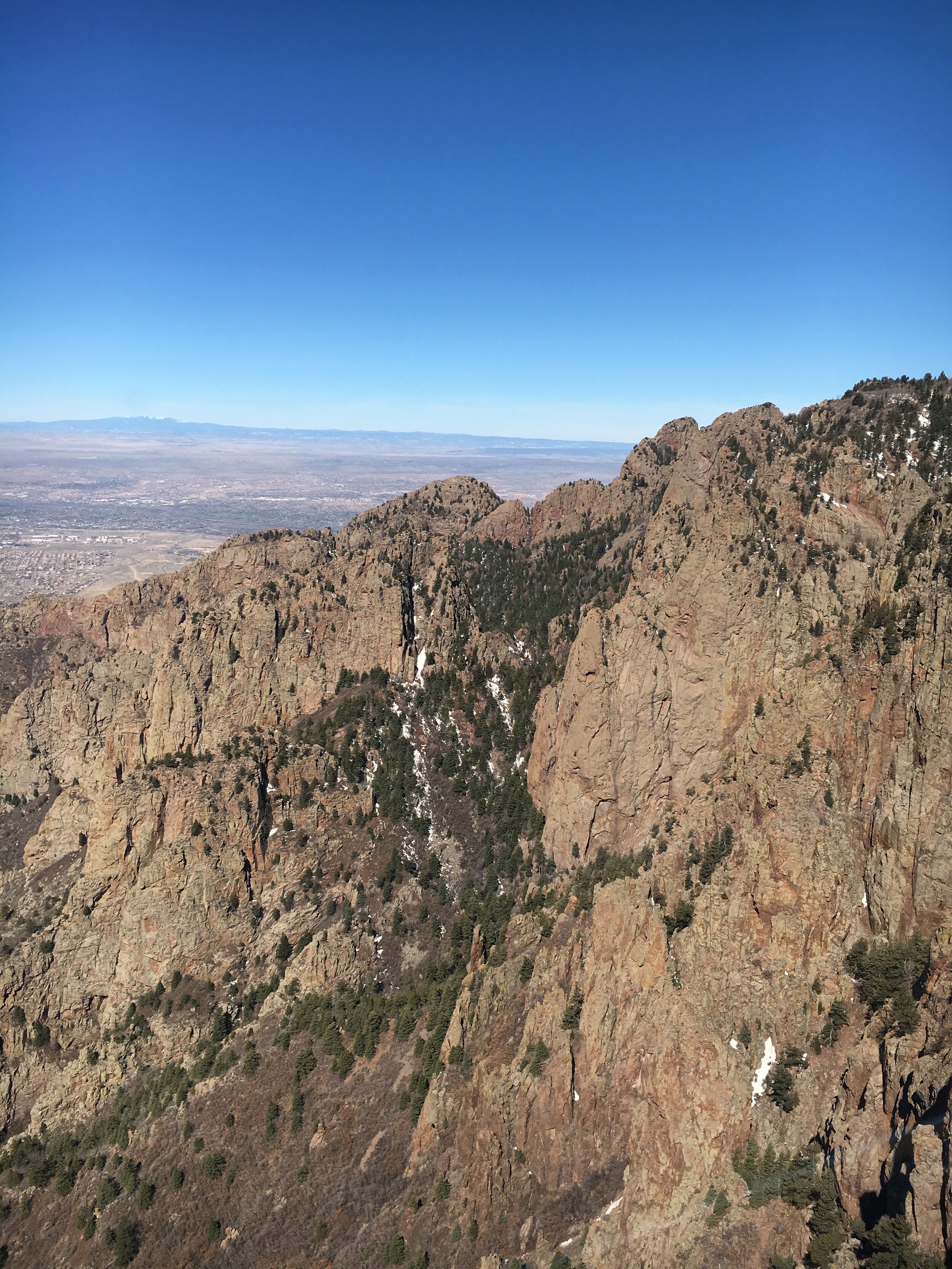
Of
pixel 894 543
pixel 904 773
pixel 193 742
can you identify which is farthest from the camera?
pixel 193 742

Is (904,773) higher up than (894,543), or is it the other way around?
(894,543)

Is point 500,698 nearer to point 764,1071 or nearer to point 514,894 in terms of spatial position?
point 514,894

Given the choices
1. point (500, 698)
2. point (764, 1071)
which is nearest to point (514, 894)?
point (500, 698)

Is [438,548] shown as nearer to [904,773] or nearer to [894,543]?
[894,543]

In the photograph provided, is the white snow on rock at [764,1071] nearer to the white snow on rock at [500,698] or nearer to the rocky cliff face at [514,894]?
the rocky cliff face at [514,894]

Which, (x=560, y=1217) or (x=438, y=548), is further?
(x=438, y=548)

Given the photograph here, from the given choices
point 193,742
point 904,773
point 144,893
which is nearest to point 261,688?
point 193,742
